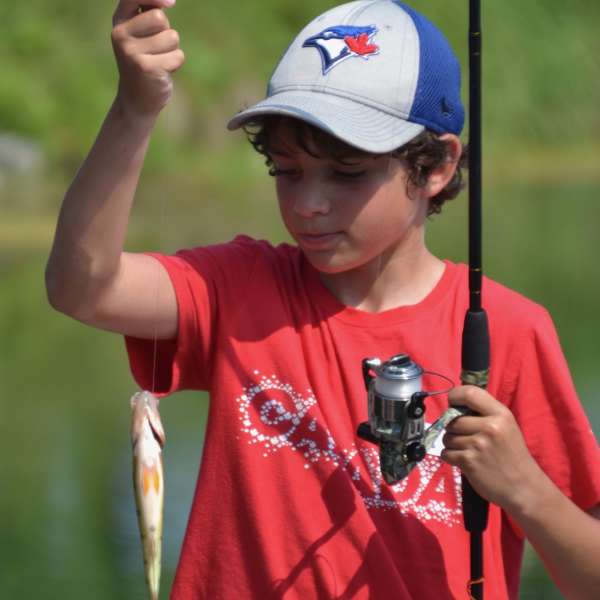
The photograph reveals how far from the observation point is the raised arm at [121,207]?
55.9 inches

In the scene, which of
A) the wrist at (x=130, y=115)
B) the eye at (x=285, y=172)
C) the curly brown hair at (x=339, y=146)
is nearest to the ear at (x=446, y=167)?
the curly brown hair at (x=339, y=146)

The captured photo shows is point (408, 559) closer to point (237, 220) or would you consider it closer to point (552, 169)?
point (237, 220)

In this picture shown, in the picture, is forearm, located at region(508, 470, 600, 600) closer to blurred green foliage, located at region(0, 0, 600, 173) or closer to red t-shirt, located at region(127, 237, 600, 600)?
red t-shirt, located at region(127, 237, 600, 600)

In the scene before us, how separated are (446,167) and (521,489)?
513 mm

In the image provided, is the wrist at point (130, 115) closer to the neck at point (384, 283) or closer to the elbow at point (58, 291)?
the elbow at point (58, 291)

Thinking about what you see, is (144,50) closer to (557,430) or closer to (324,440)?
(324,440)

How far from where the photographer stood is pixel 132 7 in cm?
143

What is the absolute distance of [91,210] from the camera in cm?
150

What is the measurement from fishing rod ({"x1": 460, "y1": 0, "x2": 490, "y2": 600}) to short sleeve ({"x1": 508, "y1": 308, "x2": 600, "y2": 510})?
94 mm

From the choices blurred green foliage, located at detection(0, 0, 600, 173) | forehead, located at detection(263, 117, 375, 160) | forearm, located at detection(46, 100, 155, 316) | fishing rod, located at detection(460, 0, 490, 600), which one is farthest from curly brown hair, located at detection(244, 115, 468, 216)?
blurred green foliage, located at detection(0, 0, 600, 173)

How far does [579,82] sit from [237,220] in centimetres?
197

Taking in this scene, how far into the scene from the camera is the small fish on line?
1469 millimetres

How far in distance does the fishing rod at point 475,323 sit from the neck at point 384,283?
0.13m

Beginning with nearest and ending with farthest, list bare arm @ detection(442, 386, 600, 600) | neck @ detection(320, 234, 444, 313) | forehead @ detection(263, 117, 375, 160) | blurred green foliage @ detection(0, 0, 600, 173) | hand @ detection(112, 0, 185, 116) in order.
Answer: hand @ detection(112, 0, 185, 116)
bare arm @ detection(442, 386, 600, 600)
forehead @ detection(263, 117, 375, 160)
neck @ detection(320, 234, 444, 313)
blurred green foliage @ detection(0, 0, 600, 173)
